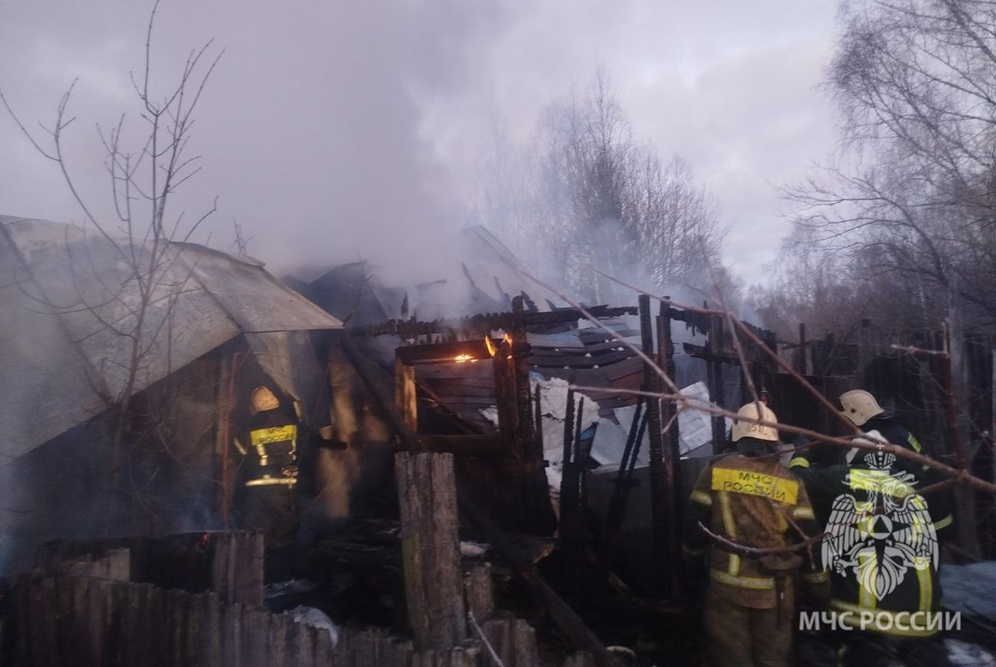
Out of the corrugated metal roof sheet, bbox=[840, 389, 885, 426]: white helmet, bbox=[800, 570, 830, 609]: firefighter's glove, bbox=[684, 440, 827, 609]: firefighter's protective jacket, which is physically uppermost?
the corrugated metal roof sheet

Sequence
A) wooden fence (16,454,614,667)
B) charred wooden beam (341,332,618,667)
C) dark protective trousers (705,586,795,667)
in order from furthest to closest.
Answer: charred wooden beam (341,332,618,667)
dark protective trousers (705,586,795,667)
wooden fence (16,454,614,667)

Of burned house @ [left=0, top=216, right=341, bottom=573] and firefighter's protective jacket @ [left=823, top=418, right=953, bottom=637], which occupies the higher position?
burned house @ [left=0, top=216, right=341, bottom=573]

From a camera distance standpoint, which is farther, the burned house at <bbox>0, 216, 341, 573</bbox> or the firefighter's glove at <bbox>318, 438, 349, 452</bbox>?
the firefighter's glove at <bbox>318, 438, 349, 452</bbox>

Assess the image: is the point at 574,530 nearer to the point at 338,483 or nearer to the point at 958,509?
the point at 338,483

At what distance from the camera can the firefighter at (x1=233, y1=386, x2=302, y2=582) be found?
5355 mm

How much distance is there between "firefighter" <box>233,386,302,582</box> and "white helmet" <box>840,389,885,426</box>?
3.84m

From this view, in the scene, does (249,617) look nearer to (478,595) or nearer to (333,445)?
(478,595)

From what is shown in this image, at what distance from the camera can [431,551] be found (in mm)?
2307

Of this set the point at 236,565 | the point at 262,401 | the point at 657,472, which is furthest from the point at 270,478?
the point at 657,472

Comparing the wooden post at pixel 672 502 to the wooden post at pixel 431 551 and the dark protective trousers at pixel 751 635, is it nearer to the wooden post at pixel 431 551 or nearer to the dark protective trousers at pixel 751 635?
the dark protective trousers at pixel 751 635

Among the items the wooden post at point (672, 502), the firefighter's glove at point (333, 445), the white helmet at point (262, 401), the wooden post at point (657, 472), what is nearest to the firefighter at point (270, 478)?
the white helmet at point (262, 401)

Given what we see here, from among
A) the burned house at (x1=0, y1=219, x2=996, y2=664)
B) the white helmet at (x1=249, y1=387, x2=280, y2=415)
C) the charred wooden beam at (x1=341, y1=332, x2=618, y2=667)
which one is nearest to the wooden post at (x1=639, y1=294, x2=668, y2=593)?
the burned house at (x1=0, y1=219, x2=996, y2=664)

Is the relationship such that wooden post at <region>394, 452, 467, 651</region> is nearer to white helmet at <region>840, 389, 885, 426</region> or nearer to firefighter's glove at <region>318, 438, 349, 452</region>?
white helmet at <region>840, 389, 885, 426</region>

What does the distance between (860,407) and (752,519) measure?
85 cm
